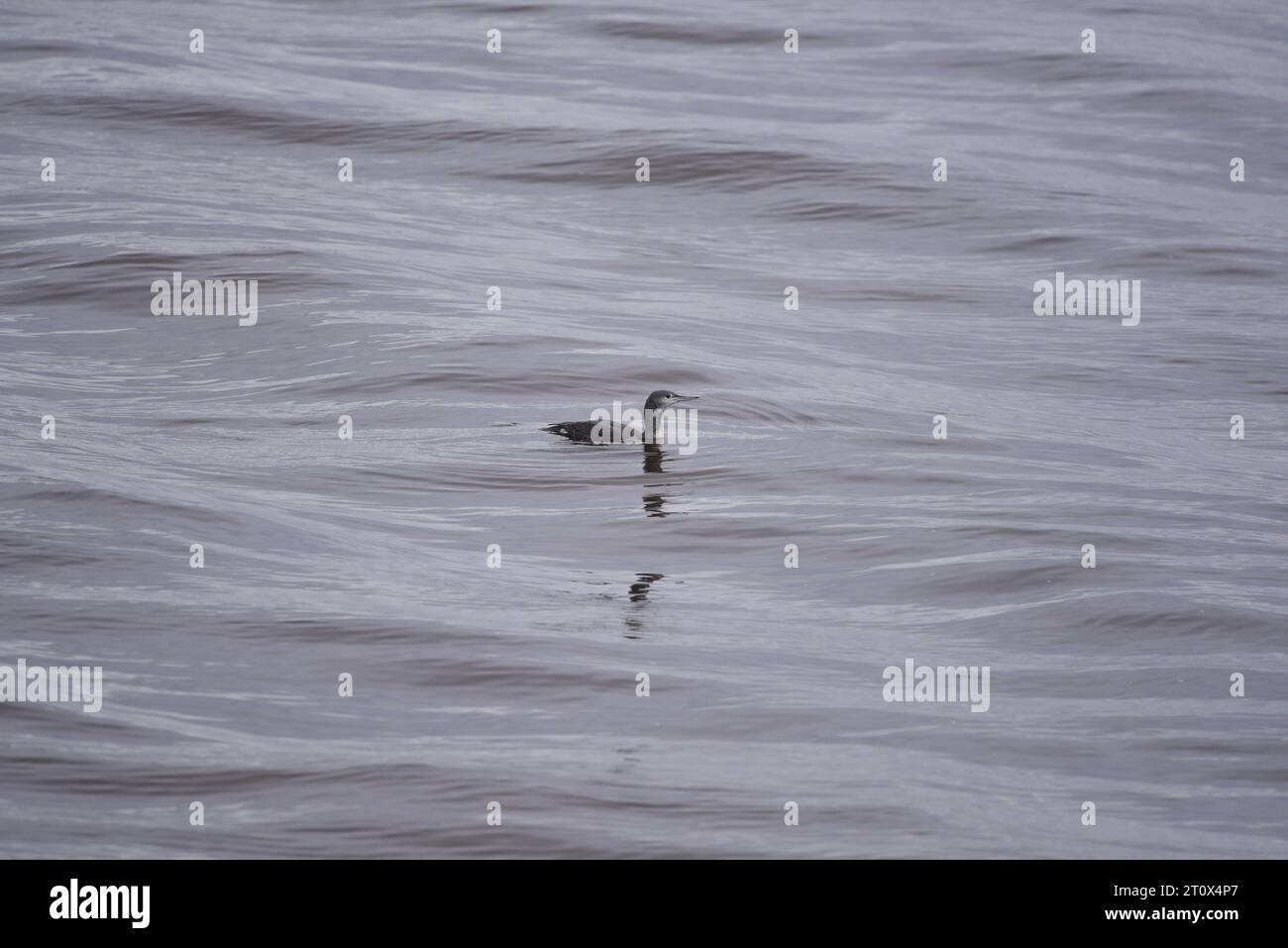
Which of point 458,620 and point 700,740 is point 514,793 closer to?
point 700,740

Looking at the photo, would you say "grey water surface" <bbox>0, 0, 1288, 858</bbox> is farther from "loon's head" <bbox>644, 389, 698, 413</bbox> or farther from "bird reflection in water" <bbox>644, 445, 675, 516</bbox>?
"loon's head" <bbox>644, 389, 698, 413</bbox>

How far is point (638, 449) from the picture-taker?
16641 mm

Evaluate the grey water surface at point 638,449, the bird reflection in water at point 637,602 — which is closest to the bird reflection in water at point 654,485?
the grey water surface at point 638,449

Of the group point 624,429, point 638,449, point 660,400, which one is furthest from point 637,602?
point 624,429

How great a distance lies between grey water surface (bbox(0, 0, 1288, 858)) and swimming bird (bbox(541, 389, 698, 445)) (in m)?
0.27

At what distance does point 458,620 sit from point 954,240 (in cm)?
1562

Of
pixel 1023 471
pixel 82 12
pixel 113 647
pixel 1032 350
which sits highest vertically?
pixel 82 12

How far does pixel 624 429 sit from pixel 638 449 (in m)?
0.27

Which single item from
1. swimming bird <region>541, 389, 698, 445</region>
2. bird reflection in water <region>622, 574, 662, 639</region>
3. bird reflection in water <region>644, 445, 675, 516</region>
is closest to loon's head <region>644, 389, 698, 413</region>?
swimming bird <region>541, 389, 698, 445</region>

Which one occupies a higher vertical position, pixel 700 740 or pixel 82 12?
pixel 82 12

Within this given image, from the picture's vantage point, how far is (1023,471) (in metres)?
16.7

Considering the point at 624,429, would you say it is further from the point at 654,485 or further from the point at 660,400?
the point at 654,485

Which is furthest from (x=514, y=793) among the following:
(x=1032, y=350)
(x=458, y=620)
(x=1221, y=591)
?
(x=1032, y=350)

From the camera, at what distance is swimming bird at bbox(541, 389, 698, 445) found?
16141mm
